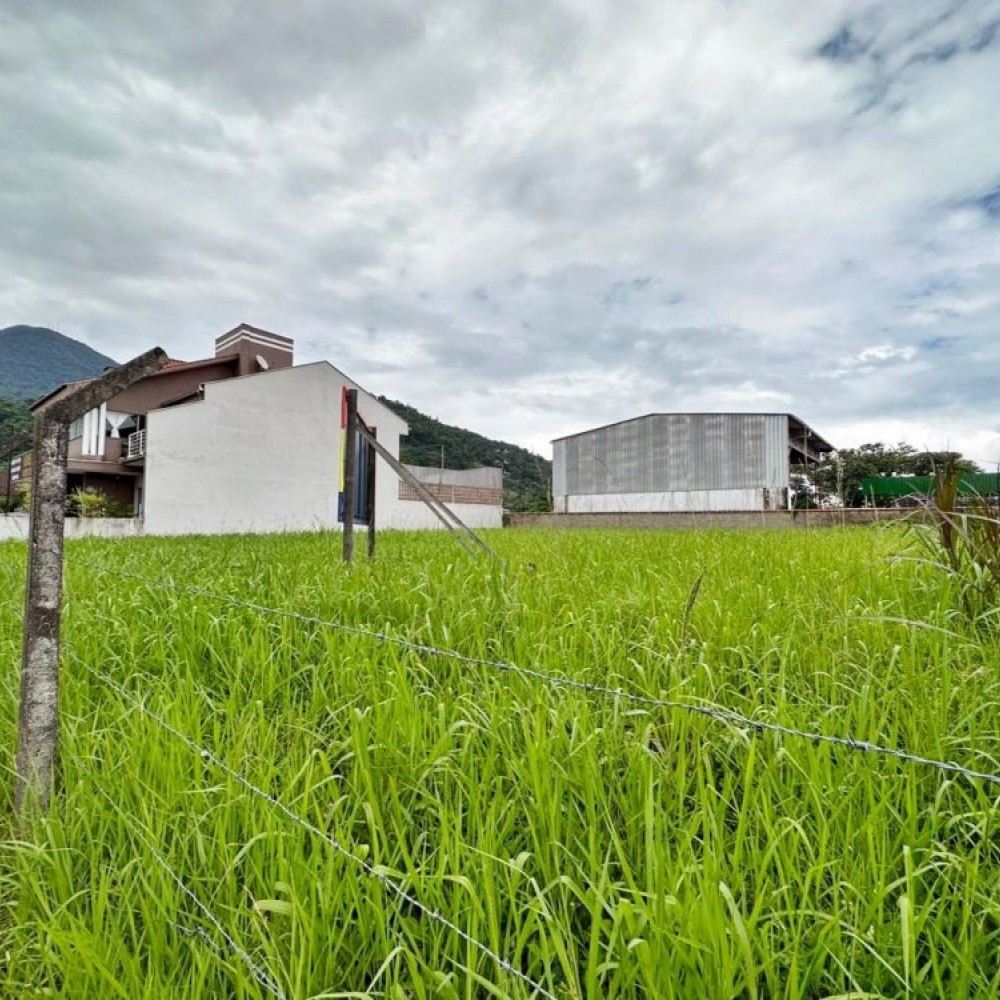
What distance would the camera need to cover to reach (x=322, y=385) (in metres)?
19.1

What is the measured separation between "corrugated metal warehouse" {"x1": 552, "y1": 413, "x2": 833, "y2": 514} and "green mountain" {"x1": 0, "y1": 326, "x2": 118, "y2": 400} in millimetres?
66053

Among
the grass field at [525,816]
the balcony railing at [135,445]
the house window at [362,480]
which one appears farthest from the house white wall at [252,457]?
the grass field at [525,816]

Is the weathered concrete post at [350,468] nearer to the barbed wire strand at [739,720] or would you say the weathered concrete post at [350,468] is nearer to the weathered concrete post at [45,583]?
the barbed wire strand at [739,720]

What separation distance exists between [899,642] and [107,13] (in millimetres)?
11207

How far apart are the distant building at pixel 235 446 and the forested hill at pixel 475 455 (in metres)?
16.2

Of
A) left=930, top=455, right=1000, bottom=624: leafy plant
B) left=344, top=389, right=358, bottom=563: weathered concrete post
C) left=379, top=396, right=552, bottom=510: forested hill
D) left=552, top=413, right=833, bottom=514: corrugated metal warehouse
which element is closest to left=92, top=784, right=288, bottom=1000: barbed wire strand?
left=930, top=455, right=1000, bottom=624: leafy plant

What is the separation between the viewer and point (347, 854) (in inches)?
41.2

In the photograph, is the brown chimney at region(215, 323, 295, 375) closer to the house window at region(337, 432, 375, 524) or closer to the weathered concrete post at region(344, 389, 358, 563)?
the house window at region(337, 432, 375, 524)

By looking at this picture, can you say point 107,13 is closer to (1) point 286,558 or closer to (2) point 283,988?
(1) point 286,558

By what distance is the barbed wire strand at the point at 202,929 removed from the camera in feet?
3.03

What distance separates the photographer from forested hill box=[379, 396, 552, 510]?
41906 millimetres

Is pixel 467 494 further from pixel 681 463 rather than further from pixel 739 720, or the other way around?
pixel 739 720

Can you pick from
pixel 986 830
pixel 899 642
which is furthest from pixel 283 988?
pixel 899 642

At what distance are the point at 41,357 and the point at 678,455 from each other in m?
95.7
